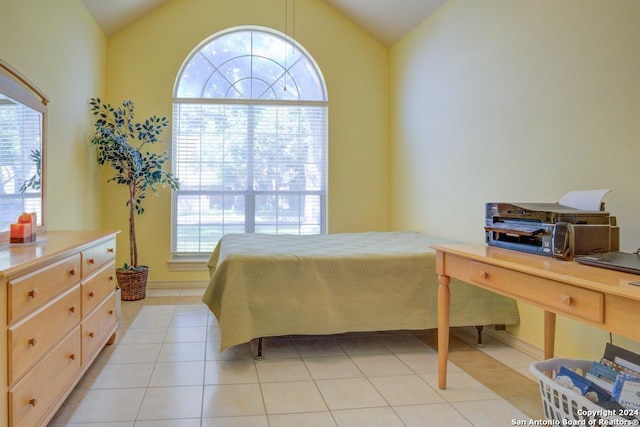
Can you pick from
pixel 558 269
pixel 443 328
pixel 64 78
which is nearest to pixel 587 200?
pixel 558 269

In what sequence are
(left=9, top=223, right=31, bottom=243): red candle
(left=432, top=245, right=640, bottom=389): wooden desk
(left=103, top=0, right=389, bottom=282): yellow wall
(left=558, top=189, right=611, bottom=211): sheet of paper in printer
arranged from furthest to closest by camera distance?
1. (left=103, top=0, right=389, bottom=282): yellow wall
2. (left=9, top=223, right=31, bottom=243): red candle
3. (left=558, top=189, right=611, bottom=211): sheet of paper in printer
4. (left=432, top=245, right=640, bottom=389): wooden desk

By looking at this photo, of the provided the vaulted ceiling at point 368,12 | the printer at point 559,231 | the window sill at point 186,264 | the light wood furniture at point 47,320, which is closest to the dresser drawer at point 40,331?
the light wood furniture at point 47,320

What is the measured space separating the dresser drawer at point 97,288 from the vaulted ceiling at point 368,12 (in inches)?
101

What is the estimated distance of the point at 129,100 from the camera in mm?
4551

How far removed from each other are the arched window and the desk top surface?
9.90 feet

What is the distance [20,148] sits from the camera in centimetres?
246

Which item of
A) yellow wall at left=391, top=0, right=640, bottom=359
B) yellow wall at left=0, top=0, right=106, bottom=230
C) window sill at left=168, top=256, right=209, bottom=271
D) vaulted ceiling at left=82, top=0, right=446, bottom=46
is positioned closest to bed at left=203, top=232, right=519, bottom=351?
yellow wall at left=391, top=0, right=640, bottom=359

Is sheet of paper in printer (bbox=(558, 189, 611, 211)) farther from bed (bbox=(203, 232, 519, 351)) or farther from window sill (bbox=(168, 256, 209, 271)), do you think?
window sill (bbox=(168, 256, 209, 271))

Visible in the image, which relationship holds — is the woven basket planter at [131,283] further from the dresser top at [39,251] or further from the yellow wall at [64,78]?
the dresser top at [39,251]

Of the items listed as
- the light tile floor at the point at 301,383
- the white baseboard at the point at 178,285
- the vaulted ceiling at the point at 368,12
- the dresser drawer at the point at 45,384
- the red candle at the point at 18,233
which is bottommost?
the light tile floor at the point at 301,383

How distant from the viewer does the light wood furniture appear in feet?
4.78

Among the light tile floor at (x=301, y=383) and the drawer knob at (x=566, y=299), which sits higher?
the drawer knob at (x=566, y=299)

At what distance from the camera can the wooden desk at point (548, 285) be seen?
1.27m

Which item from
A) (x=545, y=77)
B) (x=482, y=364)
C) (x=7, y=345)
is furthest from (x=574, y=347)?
(x=7, y=345)
